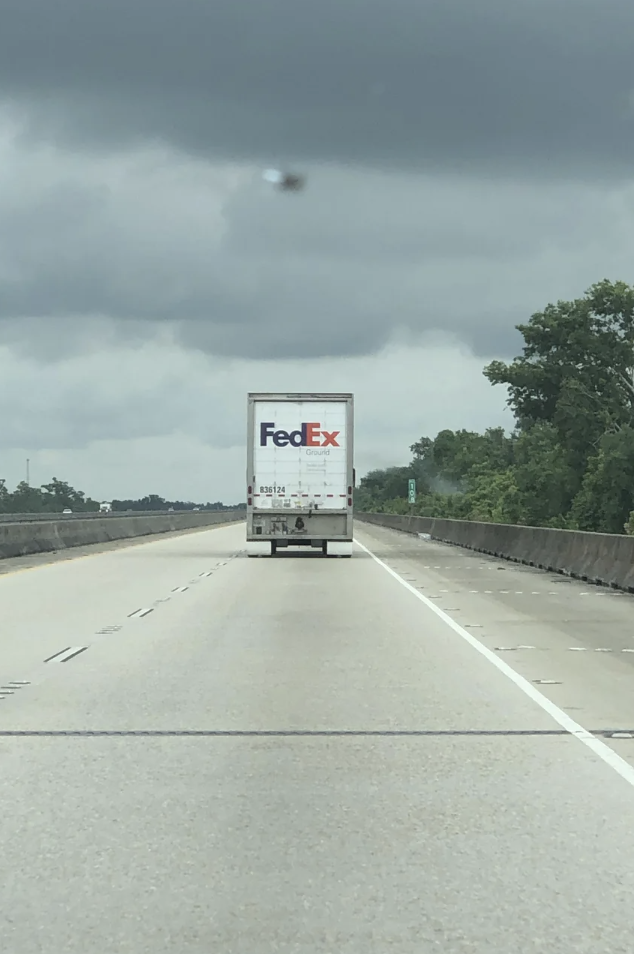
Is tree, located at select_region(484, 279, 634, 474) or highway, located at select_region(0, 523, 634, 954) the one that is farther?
tree, located at select_region(484, 279, 634, 474)

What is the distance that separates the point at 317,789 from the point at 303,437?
100 feet

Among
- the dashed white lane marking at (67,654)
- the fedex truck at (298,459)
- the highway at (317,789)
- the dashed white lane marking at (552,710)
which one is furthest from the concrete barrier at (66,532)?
the dashed white lane marking at (67,654)

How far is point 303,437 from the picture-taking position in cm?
3838

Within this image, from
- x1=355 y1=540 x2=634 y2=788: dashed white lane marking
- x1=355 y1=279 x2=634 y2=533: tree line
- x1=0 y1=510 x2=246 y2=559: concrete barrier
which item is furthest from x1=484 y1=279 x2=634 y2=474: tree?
x1=355 y1=540 x2=634 y2=788: dashed white lane marking

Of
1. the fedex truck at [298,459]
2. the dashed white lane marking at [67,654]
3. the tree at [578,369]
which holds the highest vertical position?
the tree at [578,369]

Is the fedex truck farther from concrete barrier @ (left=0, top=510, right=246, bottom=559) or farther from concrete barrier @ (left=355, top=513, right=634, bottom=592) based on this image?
concrete barrier @ (left=0, top=510, right=246, bottom=559)

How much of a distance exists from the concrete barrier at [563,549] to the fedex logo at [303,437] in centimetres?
569

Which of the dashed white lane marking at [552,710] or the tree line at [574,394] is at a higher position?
the tree line at [574,394]

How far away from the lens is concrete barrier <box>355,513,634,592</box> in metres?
26.0

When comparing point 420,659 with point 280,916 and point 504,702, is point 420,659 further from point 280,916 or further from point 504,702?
point 280,916

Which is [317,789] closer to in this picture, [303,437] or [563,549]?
[563,549]

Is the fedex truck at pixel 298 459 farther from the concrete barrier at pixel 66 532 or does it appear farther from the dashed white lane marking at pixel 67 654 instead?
the dashed white lane marking at pixel 67 654

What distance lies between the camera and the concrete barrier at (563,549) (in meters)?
26.0

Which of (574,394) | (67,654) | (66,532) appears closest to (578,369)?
(574,394)
